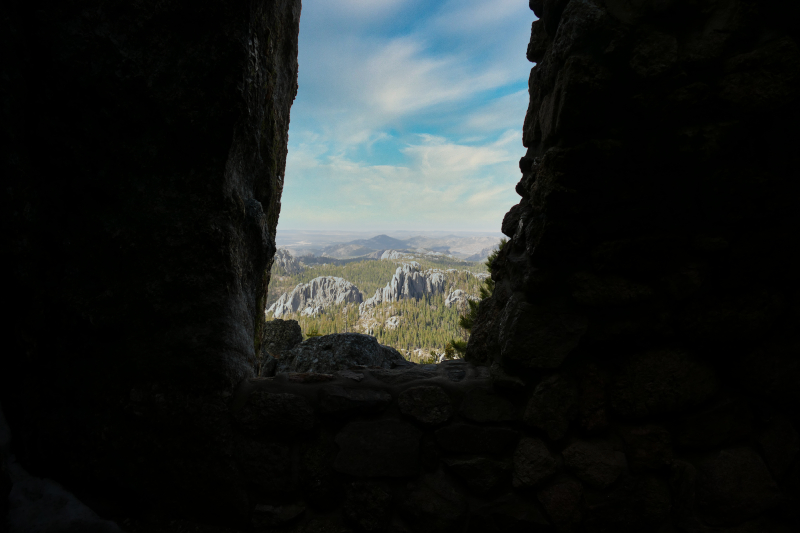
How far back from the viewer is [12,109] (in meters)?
1.63

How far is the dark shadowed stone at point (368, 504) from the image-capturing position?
68.7 inches

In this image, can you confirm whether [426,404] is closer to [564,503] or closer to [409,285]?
[564,503]

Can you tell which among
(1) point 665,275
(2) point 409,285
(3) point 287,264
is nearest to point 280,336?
(1) point 665,275

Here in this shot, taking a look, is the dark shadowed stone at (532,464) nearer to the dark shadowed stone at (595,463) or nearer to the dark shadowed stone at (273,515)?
the dark shadowed stone at (595,463)

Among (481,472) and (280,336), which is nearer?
(481,472)

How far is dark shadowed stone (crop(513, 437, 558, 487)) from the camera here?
174 centimetres

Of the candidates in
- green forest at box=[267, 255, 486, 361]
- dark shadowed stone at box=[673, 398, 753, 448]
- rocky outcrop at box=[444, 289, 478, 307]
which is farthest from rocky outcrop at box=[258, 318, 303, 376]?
rocky outcrop at box=[444, 289, 478, 307]

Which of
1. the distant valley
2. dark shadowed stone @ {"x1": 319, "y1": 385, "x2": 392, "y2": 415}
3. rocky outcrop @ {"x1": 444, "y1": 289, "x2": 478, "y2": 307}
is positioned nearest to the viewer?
dark shadowed stone @ {"x1": 319, "y1": 385, "x2": 392, "y2": 415}

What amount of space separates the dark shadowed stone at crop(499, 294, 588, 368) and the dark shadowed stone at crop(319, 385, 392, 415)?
0.73 metres

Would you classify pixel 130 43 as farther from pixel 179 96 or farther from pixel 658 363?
pixel 658 363

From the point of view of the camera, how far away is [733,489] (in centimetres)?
174

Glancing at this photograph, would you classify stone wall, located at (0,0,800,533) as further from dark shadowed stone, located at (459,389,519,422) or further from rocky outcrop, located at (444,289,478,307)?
rocky outcrop, located at (444,289,478,307)

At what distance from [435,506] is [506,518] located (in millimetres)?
360

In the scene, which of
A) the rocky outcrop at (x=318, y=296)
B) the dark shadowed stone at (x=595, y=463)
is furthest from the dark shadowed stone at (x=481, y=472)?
the rocky outcrop at (x=318, y=296)
